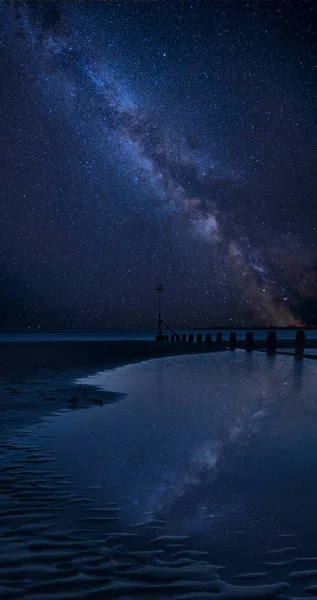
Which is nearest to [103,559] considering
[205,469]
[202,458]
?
[205,469]

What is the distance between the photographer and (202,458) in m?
7.70

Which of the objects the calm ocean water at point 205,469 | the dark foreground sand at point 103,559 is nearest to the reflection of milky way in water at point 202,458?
the calm ocean water at point 205,469

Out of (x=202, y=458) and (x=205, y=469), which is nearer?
(x=205, y=469)

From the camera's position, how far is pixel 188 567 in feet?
12.8

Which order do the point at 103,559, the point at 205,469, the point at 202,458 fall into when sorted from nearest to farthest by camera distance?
the point at 103,559
the point at 205,469
the point at 202,458

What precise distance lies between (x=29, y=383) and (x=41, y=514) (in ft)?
41.7

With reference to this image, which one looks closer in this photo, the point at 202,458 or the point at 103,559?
the point at 103,559

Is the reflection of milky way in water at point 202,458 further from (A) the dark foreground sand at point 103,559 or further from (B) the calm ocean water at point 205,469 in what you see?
(A) the dark foreground sand at point 103,559

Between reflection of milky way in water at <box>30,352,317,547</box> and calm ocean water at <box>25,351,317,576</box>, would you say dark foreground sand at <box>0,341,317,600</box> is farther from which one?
reflection of milky way in water at <box>30,352,317,547</box>

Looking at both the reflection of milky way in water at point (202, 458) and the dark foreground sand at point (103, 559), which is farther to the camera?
the reflection of milky way in water at point (202, 458)

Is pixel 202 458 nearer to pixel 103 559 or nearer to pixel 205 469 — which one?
pixel 205 469

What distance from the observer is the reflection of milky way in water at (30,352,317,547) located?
5.16 metres

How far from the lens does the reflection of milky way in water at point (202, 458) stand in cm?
516

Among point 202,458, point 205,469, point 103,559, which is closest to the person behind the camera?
point 103,559
